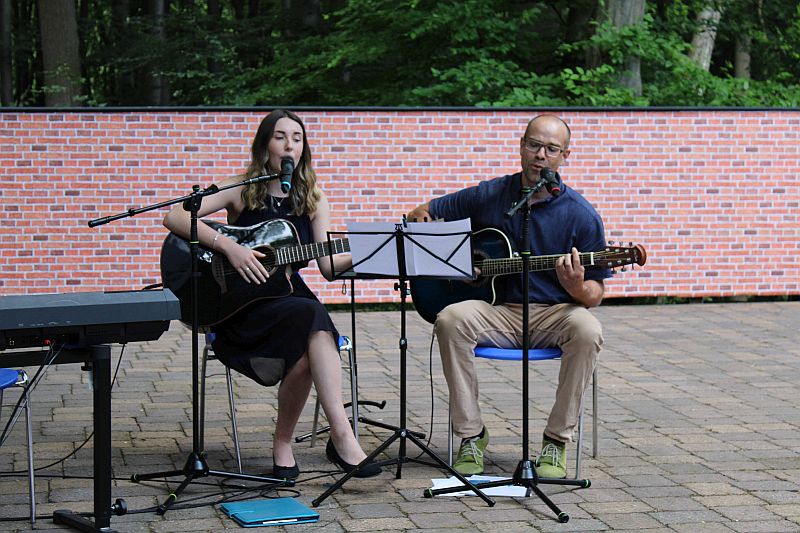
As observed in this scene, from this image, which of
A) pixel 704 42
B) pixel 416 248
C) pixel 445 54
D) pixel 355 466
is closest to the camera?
pixel 416 248

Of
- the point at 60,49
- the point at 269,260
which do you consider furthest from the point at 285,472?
the point at 60,49

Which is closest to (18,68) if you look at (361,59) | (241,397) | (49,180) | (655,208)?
(361,59)

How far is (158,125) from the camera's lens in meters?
9.95

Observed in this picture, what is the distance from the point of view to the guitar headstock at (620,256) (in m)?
4.64

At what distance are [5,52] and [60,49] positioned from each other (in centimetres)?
322

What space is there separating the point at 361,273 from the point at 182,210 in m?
0.88

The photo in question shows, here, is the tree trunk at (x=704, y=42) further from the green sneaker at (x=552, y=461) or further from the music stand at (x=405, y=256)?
the music stand at (x=405, y=256)

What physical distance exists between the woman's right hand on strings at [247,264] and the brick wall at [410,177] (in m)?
5.21

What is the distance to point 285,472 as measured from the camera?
4.79m

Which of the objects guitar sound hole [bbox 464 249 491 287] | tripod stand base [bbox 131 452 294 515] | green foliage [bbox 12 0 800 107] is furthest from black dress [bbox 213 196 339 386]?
Answer: green foliage [bbox 12 0 800 107]

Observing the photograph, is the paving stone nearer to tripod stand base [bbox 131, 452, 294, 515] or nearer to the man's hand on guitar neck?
tripod stand base [bbox 131, 452, 294, 515]

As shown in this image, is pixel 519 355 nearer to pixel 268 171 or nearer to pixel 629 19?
pixel 268 171

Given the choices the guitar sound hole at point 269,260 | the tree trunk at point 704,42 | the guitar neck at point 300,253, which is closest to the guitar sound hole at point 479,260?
the guitar neck at point 300,253

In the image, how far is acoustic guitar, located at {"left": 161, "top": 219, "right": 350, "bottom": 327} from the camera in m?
4.90
